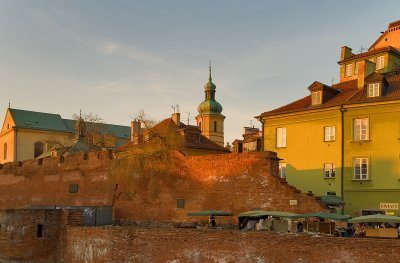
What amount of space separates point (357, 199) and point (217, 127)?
61392 millimetres

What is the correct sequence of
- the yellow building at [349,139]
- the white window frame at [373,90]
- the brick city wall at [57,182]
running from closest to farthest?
the yellow building at [349,139] → the white window frame at [373,90] → the brick city wall at [57,182]

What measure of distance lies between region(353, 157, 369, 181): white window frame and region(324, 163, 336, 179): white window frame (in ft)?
4.32

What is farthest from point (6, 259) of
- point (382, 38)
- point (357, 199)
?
point (382, 38)

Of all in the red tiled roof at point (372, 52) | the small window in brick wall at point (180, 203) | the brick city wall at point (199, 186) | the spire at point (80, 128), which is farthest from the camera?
the spire at point (80, 128)

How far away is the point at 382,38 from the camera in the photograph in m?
39.6

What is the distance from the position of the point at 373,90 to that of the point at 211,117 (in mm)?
59606

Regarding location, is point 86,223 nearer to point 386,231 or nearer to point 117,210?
point 117,210

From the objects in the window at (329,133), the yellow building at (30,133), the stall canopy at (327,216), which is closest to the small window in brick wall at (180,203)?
the stall canopy at (327,216)

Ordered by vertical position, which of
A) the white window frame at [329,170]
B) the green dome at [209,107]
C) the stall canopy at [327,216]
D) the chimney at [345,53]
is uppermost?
the green dome at [209,107]

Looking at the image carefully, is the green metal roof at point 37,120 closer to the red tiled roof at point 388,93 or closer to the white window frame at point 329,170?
the white window frame at point 329,170

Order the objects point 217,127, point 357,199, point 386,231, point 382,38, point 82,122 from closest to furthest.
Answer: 1. point 386,231
2. point 357,199
3. point 382,38
4. point 82,122
5. point 217,127

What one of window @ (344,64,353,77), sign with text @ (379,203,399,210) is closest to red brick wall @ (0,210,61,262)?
sign with text @ (379,203,399,210)

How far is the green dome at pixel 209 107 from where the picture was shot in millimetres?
87125

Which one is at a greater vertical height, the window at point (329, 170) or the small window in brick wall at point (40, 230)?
the window at point (329, 170)
